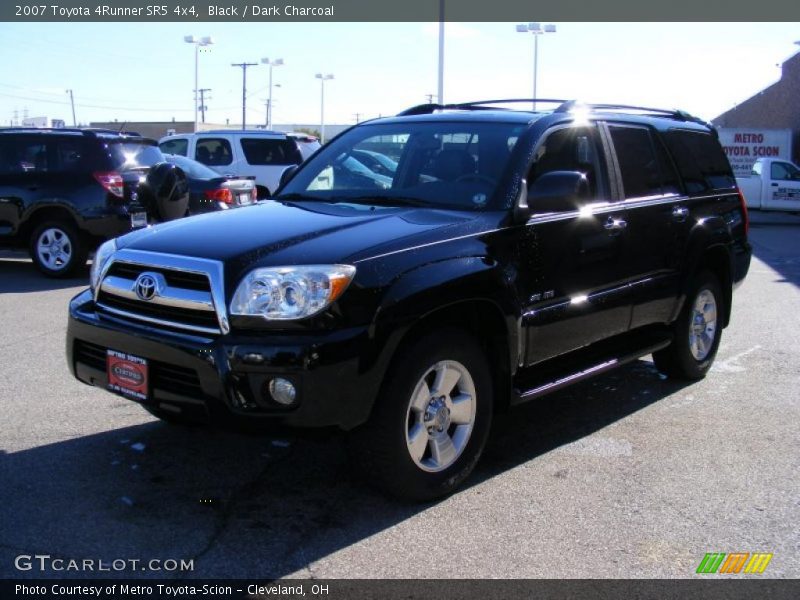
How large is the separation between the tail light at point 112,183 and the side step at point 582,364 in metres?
7.44

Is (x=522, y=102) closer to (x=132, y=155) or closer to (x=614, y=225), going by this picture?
(x=614, y=225)

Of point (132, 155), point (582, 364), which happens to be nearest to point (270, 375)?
point (582, 364)

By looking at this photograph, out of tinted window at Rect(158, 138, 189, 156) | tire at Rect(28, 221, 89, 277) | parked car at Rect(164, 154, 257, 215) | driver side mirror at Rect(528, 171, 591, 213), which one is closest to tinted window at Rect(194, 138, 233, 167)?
tinted window at Rect(158, 138, 189, 156)

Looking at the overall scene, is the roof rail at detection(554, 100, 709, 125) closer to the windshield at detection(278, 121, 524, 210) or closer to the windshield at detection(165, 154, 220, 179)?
the windshield at detection(278, 121, 524, 210)

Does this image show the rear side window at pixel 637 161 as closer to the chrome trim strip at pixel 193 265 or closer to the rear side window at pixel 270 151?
the chrome trim strip at pixel 193 265

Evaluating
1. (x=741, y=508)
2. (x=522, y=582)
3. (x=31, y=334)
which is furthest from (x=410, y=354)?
(x=31, y=334)

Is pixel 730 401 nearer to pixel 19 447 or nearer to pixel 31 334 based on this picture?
pixel 19 447

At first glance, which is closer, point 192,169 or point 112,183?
point 112,183

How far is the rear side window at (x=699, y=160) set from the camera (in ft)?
A: 19.8

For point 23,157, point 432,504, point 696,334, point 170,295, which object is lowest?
point 432,504

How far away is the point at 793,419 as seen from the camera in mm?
5488

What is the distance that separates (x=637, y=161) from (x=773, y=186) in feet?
66.6

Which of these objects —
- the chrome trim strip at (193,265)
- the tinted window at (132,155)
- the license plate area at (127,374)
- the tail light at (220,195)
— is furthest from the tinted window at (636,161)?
the tail light at (220,195)

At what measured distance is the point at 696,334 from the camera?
246 inches
